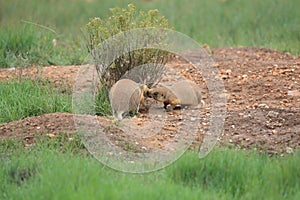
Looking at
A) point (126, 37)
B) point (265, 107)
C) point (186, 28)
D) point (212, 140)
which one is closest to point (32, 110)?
point (126, 37)

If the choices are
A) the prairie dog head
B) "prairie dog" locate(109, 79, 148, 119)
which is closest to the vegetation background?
"prairie dog" locate(109, 79, 148, 119)

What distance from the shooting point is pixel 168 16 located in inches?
439

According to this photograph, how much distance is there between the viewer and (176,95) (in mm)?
6508

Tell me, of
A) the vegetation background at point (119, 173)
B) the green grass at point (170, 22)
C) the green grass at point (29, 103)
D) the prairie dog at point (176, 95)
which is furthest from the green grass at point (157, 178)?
the green grass at point (170, 22)

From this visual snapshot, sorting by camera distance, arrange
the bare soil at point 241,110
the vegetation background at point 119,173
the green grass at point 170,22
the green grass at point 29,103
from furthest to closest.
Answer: the green grass at point 170,22 → the green grass at point 29,103 → the bare soil at point 241,110 → the vegetation background at point 119,173

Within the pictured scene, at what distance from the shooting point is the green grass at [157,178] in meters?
4.46

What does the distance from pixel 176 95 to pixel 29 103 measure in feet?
4.47

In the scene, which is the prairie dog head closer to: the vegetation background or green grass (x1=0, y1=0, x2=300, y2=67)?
the vegetation background

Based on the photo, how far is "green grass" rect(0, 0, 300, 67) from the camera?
28.6 ft

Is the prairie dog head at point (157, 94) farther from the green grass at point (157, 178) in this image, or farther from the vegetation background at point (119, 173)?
the green grass at point (157, 178)

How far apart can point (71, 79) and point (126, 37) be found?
1.15 meters

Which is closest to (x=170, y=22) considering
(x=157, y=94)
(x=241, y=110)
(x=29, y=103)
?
(x=157, y=94)

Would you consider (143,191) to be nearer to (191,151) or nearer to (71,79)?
(191,151)

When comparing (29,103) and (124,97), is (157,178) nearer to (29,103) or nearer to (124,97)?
(124,97)
